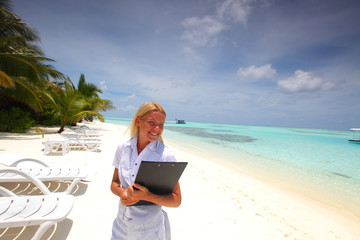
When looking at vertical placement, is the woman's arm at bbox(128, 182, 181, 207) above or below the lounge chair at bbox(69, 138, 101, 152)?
above

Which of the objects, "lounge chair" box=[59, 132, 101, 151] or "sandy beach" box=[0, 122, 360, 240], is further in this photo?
"lounge chair" box=[59, 132, 101, 151]

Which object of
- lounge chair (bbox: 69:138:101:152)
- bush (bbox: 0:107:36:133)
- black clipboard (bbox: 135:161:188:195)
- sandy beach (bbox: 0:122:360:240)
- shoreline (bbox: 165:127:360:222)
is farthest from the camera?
bush (bbox: 0:107:36:133)

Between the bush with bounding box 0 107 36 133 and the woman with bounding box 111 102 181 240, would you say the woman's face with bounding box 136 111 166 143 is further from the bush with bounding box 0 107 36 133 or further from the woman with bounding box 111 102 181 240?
the bush with bounding box 0 107 36 133

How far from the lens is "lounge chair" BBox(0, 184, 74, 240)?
1822 mm

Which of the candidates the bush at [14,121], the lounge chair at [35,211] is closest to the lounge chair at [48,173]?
the lounge chair at [35,211]

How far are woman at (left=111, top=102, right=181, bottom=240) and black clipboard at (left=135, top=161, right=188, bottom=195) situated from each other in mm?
36

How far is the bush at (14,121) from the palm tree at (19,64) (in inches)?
55.4

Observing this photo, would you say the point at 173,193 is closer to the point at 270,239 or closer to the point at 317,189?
the point at 270,239

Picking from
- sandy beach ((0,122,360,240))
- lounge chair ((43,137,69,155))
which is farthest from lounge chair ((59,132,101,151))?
sandy beach ((0,122,360,240))

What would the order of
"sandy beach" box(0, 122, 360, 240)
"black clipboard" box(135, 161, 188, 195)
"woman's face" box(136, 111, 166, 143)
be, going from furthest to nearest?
"sandy beach" box(0, 122, 360, 240), "woman's face" box(136, 111, 166, 143), "black clipboard" box(135, 161, 188, 195)

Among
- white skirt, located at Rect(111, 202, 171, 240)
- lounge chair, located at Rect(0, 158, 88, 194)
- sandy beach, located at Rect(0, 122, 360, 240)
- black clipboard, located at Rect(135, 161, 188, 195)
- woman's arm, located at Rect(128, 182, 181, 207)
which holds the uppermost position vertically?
black clipboard, located at Rect(135, 161, 188, 195)

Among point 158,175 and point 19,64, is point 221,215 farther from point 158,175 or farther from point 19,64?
point 19,64

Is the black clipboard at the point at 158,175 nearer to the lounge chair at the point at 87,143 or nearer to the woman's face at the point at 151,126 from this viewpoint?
the woman's face at the point at 151,126

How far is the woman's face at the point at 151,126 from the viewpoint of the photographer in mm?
1255
